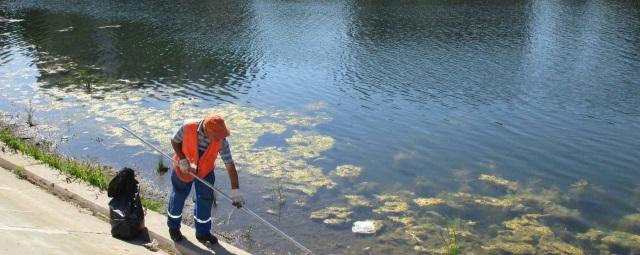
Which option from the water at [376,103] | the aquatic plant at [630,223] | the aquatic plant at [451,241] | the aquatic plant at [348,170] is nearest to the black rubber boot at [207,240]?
the water at [376,103]

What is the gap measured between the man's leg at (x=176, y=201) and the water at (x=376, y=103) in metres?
1.95

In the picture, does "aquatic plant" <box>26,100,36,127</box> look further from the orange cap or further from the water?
the orange cap

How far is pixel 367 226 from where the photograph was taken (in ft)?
32.5

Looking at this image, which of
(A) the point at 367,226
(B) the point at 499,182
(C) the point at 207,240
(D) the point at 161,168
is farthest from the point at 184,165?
(B) the point at 499,182

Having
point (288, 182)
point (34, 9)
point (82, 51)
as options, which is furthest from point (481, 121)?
point (34, 9)

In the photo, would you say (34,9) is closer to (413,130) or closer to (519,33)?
(519,33)

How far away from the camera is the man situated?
6.75 m

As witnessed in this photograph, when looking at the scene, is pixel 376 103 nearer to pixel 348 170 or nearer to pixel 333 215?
pixel 348 170

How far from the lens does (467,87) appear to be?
20.3m

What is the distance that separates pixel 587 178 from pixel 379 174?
454 centimetres

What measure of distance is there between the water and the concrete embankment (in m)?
1.94

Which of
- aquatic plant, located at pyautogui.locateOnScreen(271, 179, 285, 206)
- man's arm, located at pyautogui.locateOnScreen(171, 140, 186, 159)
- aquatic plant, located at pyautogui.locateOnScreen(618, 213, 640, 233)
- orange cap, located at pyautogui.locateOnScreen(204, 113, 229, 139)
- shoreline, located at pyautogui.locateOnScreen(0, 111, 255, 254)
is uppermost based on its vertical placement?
orange cap, located at pyautogui.locateOnScreen(204, 113, 229, 139)

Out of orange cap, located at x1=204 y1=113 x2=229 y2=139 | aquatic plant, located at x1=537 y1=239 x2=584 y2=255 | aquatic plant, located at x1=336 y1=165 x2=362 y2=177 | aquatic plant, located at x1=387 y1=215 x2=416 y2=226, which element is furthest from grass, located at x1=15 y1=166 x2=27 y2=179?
aquatic plant, located at x1=537 y1=239 x2=584 y2=255

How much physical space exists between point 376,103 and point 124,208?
40.6 feet
